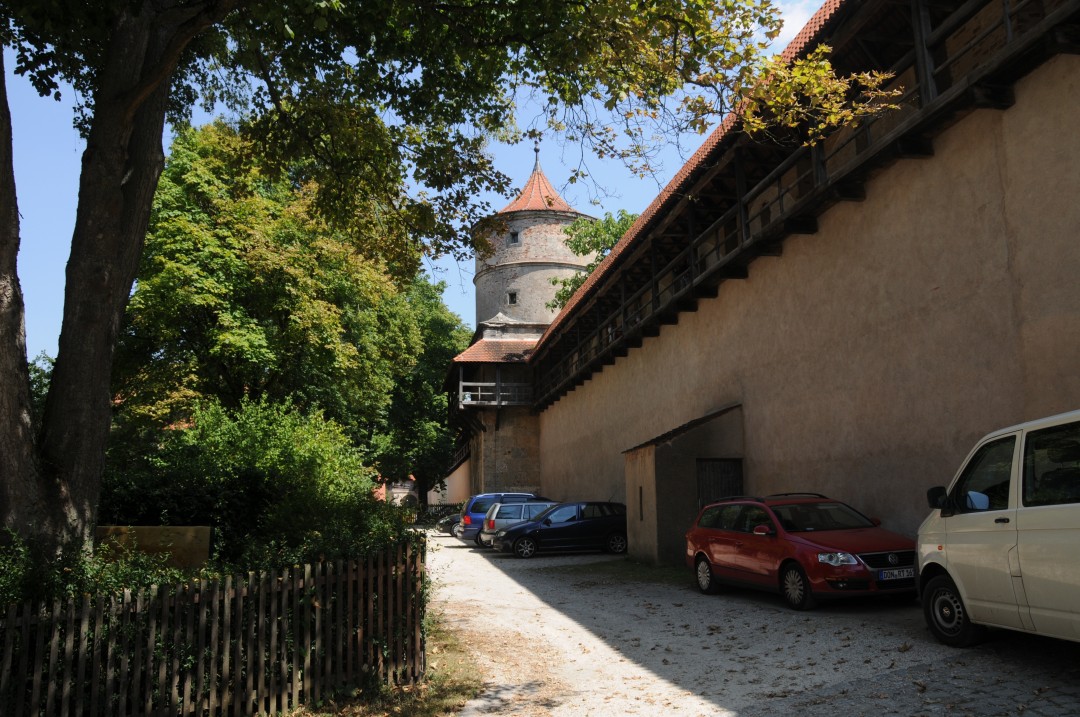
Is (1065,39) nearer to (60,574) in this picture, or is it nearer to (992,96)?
(992,96)

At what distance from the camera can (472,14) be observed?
9.39 metres

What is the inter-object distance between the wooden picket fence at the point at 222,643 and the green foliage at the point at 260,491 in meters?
0.44

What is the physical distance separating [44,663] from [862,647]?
6.95 metres

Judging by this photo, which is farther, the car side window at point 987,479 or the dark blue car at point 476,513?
the dark blue car at point 476,513

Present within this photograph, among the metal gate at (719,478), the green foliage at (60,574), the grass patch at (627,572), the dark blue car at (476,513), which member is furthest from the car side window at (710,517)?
the dark blue car at (476,513)

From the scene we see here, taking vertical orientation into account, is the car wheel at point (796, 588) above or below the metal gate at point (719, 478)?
below

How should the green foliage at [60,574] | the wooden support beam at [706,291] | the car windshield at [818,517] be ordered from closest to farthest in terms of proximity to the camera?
the green foliage at [60,574], the car windshield at [818,517], the wooden support beam at [706,291]


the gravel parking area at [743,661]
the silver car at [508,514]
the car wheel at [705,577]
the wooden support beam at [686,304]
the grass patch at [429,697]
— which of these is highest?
the wooden support beam at [686,304]

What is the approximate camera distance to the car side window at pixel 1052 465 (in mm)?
5984

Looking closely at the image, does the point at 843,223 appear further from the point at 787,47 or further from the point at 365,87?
the point at 365,87

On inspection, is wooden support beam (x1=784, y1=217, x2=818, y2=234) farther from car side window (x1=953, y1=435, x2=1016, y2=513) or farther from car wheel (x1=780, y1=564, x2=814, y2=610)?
car side window (x1=953, y1=435, x2=1016, y2=513)

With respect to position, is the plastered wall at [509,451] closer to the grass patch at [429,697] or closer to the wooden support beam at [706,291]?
the wooden support beam at [706,291]

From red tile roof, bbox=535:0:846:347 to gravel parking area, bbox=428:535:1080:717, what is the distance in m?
6.36

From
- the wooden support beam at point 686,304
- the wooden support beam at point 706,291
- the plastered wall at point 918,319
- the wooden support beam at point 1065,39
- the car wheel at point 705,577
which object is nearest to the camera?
the wooden support beam at point 1065,39
